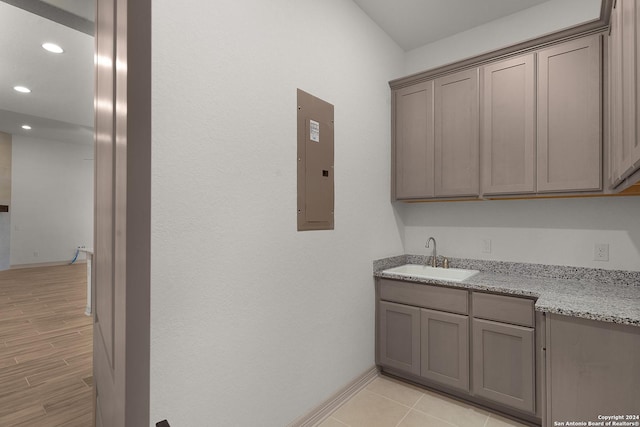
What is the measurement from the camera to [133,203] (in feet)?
1.73

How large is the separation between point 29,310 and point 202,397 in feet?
14.8

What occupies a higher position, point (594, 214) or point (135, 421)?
point (594, 214)

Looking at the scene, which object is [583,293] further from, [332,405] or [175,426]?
[175,426]

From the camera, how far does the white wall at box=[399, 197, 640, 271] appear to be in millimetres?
2213

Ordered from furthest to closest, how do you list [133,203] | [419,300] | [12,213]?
1. [12,213]
2. [419,300]
3. [133,203]

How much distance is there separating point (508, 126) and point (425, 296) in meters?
1.43

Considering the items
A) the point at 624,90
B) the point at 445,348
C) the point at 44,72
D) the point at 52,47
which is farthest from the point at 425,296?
the point at 44,72

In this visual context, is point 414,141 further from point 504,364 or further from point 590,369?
point 590,369

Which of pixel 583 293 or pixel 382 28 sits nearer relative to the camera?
pixel 583 293

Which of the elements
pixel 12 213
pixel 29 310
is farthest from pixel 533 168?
pixel 12 213

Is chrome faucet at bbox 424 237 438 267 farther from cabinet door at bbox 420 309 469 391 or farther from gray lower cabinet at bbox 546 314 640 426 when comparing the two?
gray lower cabinet at bbox 546 314 640 426

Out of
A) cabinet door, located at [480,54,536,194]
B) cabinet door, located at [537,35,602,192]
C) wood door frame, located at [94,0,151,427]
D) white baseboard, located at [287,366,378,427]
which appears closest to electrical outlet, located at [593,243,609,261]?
cabinet door, located at [537,35,602,192]

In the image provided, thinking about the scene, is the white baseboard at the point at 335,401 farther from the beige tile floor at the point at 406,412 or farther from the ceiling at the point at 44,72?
the ceiling at the point at 44,72

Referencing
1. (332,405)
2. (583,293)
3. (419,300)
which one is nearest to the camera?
(583,293)
